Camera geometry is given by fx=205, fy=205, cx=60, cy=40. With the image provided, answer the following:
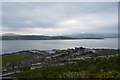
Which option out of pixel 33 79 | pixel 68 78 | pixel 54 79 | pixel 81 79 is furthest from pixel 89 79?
pixel 33 79

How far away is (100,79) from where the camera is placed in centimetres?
2000

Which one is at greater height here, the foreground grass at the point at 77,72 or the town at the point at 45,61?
the foreground grass at the point at 77,72

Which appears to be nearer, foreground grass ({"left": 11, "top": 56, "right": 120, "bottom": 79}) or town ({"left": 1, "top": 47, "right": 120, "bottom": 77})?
foreground grass ({"left": 11, "top": 56, "right": 120, "bottom": 79})

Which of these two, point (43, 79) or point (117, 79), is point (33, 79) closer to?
point (43, 79)

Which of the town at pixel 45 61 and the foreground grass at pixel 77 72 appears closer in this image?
the foreground grass at pixel 77 72

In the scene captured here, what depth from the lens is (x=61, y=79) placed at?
67.6ft

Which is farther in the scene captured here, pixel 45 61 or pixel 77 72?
pixel 45 61

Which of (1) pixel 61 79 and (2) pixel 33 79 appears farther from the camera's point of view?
(2) pixel 33 79

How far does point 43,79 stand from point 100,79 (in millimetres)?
5807

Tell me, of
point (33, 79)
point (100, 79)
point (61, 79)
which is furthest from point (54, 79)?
point (100, 79)

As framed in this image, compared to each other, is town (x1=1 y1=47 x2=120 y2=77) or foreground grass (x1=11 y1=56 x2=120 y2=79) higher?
foreground grass (x1=11 y1=56 x2=120 y2=79)

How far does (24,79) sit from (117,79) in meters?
9.79

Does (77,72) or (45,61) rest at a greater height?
(77,72)

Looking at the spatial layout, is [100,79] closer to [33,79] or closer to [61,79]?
[61,79]
